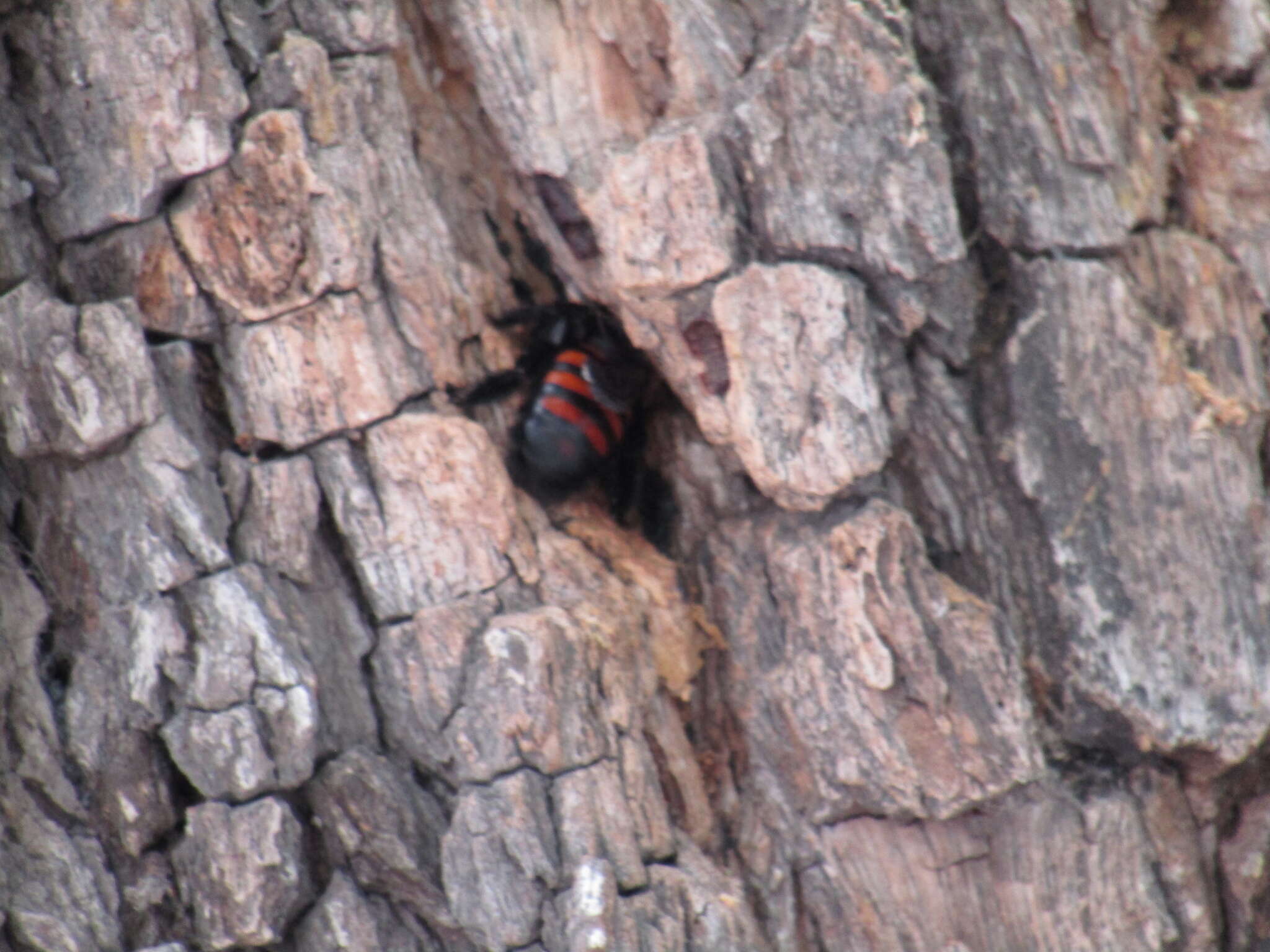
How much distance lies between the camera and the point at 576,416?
3018mm

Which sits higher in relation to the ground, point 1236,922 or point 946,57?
point 946,57

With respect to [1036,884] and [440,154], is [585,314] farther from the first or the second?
[1036,884]

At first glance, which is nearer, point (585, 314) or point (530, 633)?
point (530, 633)

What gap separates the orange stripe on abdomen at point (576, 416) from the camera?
9.86ft

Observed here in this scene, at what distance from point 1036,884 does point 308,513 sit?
210 centimetres

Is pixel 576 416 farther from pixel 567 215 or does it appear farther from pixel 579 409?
pixel 567 215

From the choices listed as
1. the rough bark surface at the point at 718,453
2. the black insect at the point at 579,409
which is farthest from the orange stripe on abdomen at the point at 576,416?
the rough bark surface at the point at 718,453

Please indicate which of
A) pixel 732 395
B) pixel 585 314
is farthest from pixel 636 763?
pixel 585 314

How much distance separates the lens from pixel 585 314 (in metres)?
3.16

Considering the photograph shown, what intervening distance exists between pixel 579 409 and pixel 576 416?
4cm

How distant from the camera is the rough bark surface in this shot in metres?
2.45

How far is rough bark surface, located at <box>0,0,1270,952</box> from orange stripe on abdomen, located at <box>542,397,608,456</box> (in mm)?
306

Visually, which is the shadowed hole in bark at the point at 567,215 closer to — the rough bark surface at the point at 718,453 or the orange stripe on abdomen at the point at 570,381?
the rough bark surface at the point at 718,453

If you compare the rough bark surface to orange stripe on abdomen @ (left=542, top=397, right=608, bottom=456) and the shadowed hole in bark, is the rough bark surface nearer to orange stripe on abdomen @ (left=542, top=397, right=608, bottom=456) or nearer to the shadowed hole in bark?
the shadowed hole in bark
